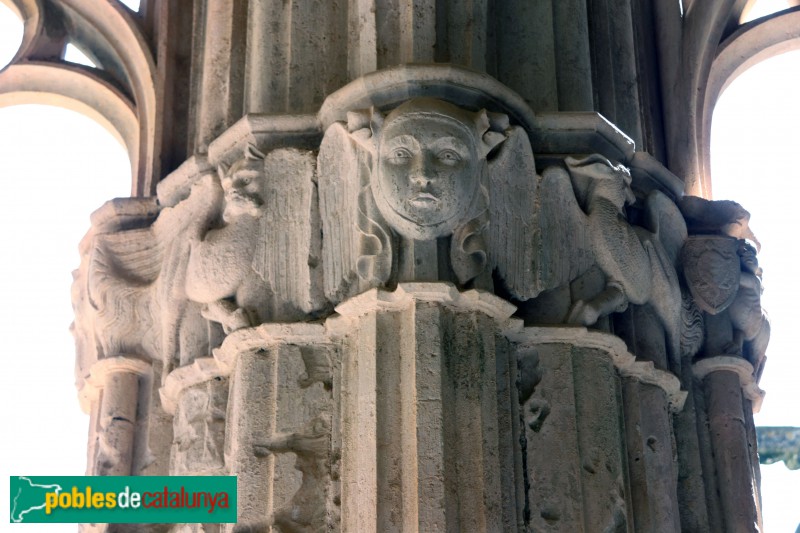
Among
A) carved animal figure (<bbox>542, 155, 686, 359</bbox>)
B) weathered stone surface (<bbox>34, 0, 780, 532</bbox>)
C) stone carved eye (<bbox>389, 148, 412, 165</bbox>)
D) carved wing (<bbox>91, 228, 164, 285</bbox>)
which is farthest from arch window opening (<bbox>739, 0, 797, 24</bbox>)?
carved wing (<bbox>91, 228, 164, 285</bbox>)

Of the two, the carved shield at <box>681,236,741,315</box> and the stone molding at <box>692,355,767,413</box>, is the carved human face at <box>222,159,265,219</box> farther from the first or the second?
the stone molding at <box>692,355,767,413</box>

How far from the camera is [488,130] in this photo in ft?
20.4

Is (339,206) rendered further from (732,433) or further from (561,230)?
(732,433)

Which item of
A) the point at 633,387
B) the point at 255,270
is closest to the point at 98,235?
the point at 255,270

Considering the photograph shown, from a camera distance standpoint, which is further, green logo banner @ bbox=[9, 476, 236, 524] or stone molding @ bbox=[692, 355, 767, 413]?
stone molding @ bbox=[692, 355, 767, 413]

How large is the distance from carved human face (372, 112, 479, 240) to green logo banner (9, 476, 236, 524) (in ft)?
3.38

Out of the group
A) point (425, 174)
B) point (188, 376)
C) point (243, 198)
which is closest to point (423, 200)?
point (425, 174)

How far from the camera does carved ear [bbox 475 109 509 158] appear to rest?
621 centimetres

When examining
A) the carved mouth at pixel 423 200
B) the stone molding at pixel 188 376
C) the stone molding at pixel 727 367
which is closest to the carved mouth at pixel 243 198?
the stone molding at pixel 188 376

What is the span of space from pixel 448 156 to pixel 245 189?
31.0 inches

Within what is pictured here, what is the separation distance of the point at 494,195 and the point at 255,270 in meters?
0.86

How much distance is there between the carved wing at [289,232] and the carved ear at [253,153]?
4 centimetres

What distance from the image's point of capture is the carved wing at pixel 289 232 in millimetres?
6301

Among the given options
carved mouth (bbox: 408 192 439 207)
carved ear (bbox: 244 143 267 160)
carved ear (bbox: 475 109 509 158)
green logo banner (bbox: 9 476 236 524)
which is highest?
carved ear (bbox: 244 143 267 160)
